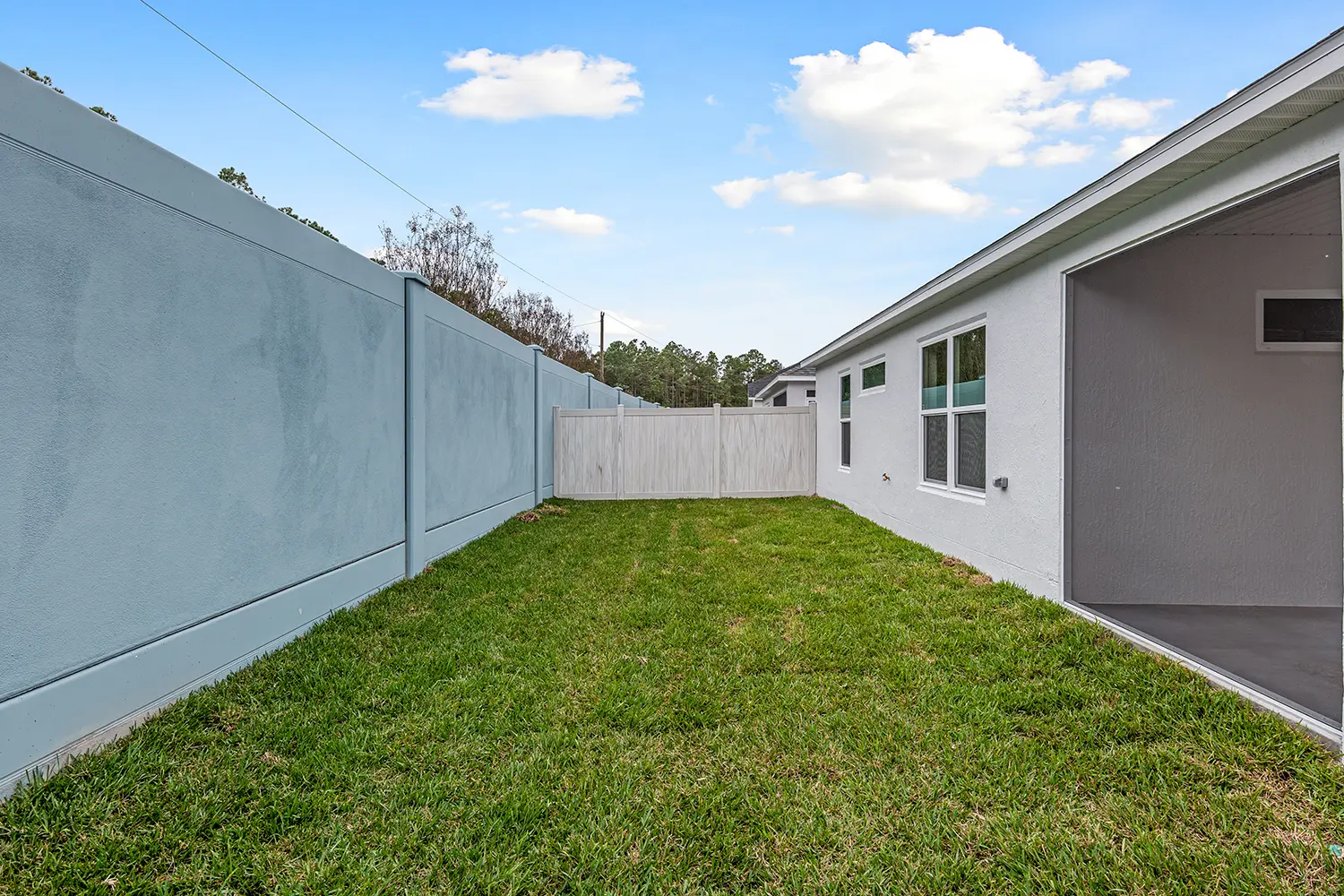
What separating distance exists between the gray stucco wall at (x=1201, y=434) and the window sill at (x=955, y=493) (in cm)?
122

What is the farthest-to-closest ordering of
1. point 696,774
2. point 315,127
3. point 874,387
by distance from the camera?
point 315,127 < point 874,387 < point 696,774

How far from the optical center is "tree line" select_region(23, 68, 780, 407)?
2172 centimetres

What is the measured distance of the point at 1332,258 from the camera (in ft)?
14.3

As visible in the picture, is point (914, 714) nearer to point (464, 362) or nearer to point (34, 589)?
point (34, 589)

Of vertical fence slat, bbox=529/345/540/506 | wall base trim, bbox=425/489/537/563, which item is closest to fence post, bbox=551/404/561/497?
vertical fence slat, bbox=529/345/540/506

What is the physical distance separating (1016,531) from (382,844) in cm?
479

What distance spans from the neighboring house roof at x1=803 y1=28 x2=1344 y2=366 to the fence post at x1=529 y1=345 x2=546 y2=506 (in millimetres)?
6736

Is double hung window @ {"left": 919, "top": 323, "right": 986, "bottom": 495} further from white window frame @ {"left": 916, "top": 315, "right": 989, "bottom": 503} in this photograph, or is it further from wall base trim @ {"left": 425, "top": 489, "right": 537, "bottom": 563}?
wall base trim @ {"left": 425, "top": 489, "right": 537, "bottom": 563}

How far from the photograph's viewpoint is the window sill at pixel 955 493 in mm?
5568

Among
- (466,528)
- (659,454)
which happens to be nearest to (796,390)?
(659,454)

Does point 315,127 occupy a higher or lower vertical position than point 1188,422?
higher

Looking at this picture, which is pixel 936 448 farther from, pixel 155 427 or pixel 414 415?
pixel 155 427

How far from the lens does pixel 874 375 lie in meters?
8.66

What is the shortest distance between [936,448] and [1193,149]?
3898 millimetres
